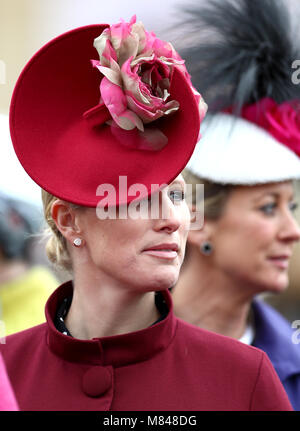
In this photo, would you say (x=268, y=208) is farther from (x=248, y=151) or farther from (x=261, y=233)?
(x=248, y=151)

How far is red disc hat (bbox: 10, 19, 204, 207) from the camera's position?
1.75 m

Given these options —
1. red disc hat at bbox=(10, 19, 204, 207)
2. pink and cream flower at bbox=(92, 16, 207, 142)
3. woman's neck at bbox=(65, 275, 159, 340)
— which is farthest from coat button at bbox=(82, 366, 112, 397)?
pink and cream flower at bbox=(92, 16, 207, 142)

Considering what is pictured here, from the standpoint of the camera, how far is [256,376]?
186 cm

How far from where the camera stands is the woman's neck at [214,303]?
2.89 metres

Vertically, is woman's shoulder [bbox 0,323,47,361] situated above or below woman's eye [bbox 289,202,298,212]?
above

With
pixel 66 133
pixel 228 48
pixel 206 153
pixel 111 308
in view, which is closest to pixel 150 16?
pixel 228 48

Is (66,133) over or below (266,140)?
over

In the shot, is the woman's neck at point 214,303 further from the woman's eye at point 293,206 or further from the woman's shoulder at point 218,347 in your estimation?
the woman's shoulder at point 218,347

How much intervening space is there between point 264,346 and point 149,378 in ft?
3.47

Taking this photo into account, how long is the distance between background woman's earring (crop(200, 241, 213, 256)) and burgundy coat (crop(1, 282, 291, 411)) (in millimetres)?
954

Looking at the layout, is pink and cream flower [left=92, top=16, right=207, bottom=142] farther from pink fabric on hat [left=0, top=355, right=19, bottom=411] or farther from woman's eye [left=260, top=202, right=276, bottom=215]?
woman's eye [left=260, top=202, right=276, bottom=215]

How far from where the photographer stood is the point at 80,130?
1840mm
